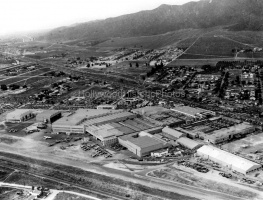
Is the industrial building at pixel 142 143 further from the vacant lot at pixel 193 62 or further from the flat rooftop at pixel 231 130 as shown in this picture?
the vacant lot at pixel 193 62

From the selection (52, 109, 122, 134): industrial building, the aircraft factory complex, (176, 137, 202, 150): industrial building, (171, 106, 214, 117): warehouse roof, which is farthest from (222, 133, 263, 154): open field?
(52, 109, 122, 134): industrial building

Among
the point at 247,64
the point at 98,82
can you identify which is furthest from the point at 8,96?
the point at 247,64

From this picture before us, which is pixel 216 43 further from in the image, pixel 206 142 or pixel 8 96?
pixel 206 142

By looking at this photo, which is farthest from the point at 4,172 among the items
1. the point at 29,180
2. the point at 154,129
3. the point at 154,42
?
the point at 154,42

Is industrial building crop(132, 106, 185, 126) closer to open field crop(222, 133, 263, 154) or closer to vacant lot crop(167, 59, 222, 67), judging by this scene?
open field crop(222, 133, 263, 154)

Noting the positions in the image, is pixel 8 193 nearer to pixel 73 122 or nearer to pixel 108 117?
pixel 73 122

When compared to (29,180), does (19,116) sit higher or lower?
higher
